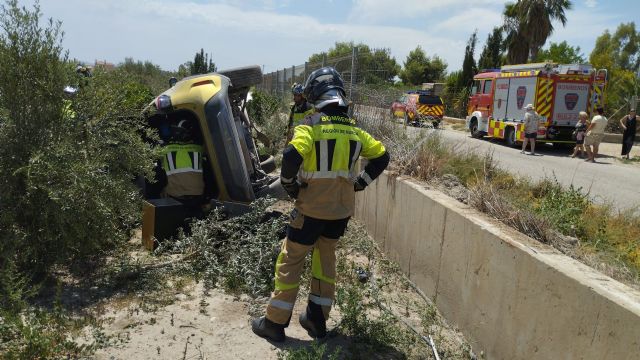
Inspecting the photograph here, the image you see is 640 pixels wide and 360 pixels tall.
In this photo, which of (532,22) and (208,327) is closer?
(208,327)

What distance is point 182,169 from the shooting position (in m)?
4.98

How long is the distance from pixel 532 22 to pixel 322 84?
30458mm

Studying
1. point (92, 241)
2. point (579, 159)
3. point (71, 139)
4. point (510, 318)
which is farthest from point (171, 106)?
point (579, 159)

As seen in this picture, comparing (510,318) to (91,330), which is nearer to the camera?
(510,318)

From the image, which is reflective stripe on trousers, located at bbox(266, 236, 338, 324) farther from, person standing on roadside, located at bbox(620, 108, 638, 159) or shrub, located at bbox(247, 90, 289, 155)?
person standing on roadside, located at bbox(620, 108, 638, 159)

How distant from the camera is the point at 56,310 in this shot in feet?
10.8

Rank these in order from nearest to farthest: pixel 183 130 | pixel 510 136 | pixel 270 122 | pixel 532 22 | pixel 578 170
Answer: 1. pixel 183 130
2. pixel 270 122
3. pixel 578 170
4. pixel 510 136
5. pixel 532 22

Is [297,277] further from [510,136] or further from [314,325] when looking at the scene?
[510,136]

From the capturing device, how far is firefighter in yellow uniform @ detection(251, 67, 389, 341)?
3324mm

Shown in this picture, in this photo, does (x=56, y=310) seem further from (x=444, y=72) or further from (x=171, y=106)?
(x=444, y=72)

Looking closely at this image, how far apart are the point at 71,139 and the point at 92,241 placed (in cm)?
80

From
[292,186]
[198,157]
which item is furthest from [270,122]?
[292,186]

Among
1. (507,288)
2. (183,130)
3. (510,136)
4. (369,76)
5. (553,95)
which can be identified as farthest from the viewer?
Answer: (510,136)

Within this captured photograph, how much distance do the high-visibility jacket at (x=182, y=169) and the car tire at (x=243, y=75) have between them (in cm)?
160
